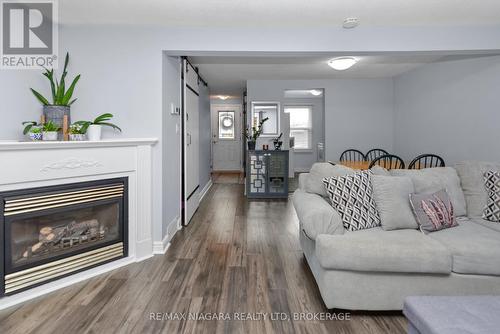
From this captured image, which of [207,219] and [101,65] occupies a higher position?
[101,65]

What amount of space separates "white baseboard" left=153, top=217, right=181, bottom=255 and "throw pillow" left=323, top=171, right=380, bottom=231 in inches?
70.3

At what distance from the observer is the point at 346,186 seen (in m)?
2.31

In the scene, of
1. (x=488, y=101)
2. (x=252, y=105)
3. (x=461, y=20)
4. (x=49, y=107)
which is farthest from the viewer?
(x=252, y=105)

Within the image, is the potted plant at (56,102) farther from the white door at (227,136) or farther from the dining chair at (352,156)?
the white door at (227,136)

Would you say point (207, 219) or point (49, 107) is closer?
point (49, 107)

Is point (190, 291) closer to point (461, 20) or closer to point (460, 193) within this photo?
point (460, 193)

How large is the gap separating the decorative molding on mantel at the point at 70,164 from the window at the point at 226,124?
691cm

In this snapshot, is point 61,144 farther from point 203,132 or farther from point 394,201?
point 203,132

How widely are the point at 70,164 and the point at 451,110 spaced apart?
4.82m

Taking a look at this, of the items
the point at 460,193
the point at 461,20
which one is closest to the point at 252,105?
the point at 461,20

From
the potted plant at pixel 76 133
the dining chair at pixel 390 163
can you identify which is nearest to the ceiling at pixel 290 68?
the dining chair at pixel 390 163

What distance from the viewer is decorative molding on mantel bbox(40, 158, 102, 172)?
2.19 m

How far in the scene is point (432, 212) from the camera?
221 centimetres

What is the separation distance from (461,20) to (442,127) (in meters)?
1.92
